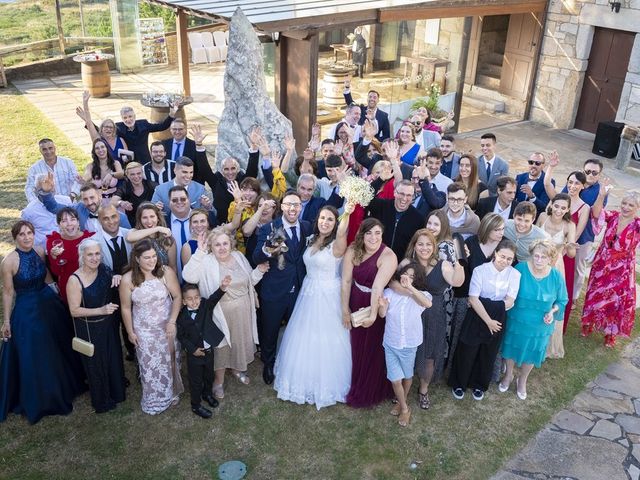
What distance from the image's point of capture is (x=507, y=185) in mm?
5984

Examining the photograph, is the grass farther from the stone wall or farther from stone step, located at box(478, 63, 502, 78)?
stone step, located at box(478, 63, 502, 78)

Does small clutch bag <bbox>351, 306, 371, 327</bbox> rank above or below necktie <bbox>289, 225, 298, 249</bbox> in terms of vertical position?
below

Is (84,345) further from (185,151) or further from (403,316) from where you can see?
(185,151)

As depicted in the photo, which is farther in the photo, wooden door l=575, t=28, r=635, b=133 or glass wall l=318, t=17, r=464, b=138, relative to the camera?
wooden door l=575, t=28, r=635, b=133

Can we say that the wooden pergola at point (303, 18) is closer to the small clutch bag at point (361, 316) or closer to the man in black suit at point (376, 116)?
the man in black suit at point (376, 116)

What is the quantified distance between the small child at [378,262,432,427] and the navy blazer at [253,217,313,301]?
0.87 meters

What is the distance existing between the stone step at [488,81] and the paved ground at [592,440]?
34.4 ft

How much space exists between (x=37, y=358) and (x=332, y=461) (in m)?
2.65

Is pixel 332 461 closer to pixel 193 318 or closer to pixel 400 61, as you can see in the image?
pixel 193 318

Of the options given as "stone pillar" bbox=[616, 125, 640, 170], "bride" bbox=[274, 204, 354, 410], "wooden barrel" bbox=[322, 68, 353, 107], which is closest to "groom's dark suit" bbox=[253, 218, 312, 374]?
"bride" bbox=[274, 204, 354, 410]

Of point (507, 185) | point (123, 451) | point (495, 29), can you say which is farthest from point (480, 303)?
point (495, 29)

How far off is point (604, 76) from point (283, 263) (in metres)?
10.5

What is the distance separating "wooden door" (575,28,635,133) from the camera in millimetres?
12422

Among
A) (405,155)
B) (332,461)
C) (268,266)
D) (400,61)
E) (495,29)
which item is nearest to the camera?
(332,461)
